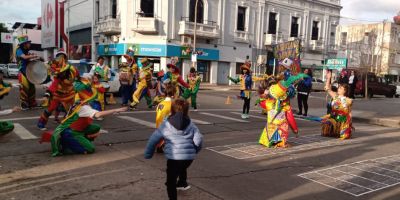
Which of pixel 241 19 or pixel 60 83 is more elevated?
pixel 241 19

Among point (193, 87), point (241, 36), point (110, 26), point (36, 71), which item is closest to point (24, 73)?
point (36, 71)

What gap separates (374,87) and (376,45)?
36.8 metres

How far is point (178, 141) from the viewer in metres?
4.19

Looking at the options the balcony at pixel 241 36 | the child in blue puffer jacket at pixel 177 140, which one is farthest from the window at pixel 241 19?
the child in blue puffer jacket at pixel 177 140

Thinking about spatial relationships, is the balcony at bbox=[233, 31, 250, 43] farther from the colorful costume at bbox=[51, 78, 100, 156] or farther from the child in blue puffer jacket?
the child in blue puffer jacket

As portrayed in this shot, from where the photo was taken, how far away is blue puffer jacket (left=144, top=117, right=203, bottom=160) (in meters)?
4.19

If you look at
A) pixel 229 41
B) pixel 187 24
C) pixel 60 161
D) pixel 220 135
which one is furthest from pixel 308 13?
pixel 60 161

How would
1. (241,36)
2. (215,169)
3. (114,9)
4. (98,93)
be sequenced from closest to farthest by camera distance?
(215,169), (98,93), (114,9), (241,36)

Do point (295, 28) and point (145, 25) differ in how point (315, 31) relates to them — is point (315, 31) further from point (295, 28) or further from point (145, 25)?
point (145, 25)

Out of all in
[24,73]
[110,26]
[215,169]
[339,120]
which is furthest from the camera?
[110,26]

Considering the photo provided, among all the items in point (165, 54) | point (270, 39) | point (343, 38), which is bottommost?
point (165, 54)

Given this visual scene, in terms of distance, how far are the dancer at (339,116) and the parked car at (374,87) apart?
19.0m

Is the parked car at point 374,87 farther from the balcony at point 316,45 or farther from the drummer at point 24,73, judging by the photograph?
the drummer at point 24,73

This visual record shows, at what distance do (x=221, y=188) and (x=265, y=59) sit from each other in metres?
34.3
